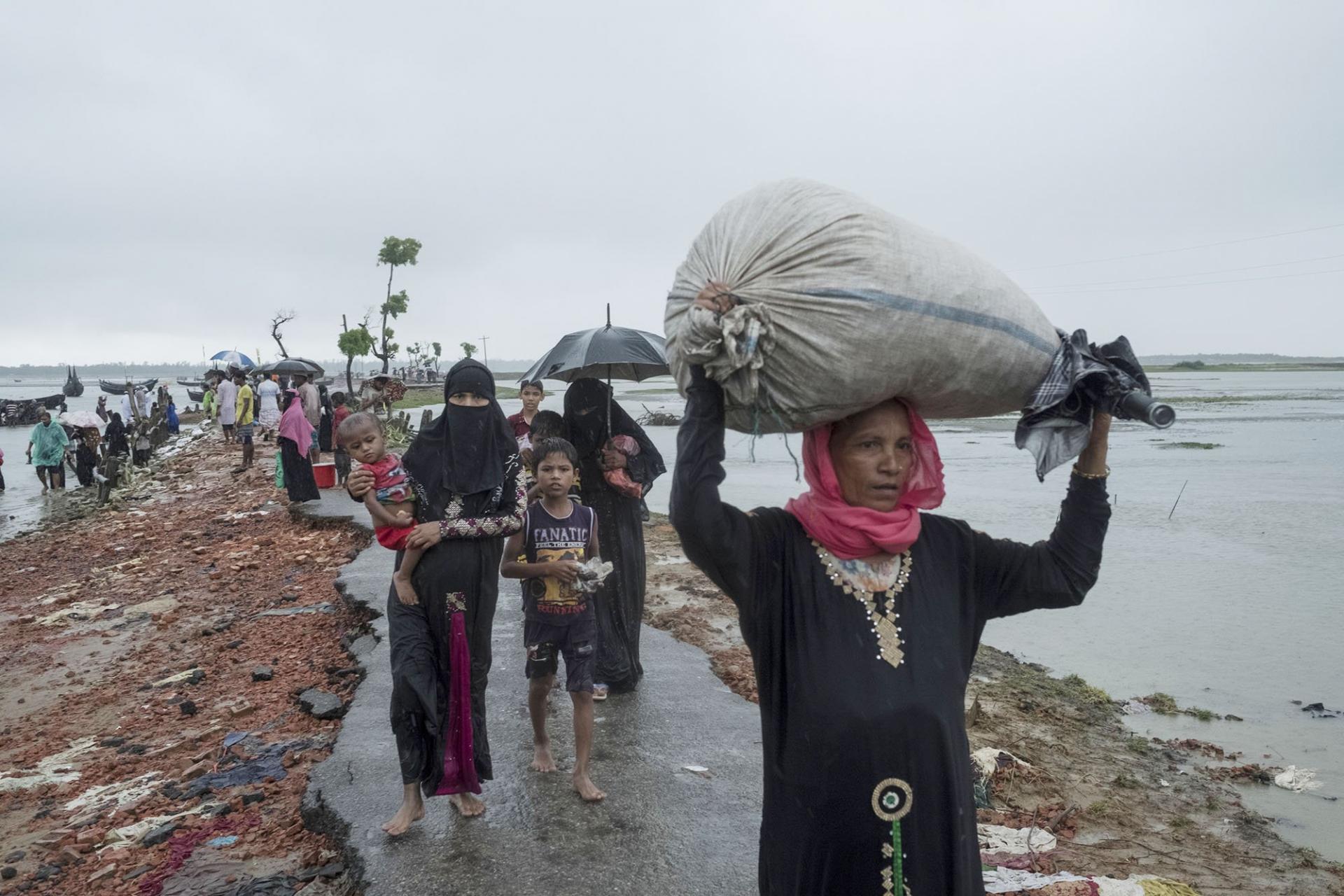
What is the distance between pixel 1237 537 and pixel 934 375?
13303mm

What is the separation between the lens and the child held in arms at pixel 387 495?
344 centimetres

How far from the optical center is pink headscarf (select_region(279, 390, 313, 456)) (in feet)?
36.1

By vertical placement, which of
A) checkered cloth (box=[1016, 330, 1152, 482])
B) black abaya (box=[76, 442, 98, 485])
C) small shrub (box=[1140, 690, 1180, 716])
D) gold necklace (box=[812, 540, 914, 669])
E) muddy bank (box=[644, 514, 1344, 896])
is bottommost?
small shrub (box=[1140, 690, 1180, 716])

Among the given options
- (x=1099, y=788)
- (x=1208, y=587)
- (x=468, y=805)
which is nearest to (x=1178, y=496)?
(x=1208, y=587)

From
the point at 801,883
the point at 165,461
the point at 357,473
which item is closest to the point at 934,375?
the point at 801,883

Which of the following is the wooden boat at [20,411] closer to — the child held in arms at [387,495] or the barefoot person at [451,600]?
the child held in arms at [387,495]

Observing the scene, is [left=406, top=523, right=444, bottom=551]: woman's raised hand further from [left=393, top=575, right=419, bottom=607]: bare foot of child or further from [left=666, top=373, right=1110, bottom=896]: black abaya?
[left=666, top=373, right=1110, bottom=896]: black abaya

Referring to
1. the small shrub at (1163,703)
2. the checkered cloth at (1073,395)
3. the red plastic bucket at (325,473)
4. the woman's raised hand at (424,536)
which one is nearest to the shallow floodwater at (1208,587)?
the small shrub at (1163,703)

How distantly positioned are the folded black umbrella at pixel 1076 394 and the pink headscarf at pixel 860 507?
0.20 meters

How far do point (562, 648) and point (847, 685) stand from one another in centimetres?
237

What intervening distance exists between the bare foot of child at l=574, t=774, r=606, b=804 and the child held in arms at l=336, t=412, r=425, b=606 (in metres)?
1.00

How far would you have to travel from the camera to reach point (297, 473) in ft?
37.1

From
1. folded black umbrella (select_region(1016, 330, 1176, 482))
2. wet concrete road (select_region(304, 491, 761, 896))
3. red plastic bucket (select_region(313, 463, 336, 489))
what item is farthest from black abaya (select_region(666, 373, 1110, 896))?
red plastic bucket (select_region(313, 463, 336, 489))

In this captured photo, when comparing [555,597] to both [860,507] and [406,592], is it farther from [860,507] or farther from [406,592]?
[860,507]
